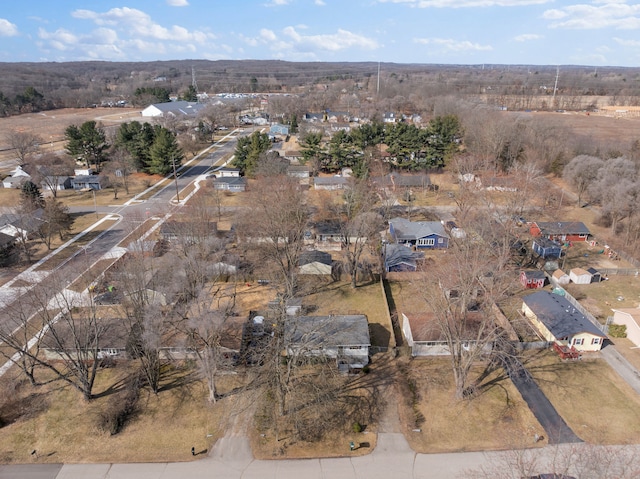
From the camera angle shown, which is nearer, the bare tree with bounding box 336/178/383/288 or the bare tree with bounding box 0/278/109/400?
the bare tree with bounding box 0/278/109/400

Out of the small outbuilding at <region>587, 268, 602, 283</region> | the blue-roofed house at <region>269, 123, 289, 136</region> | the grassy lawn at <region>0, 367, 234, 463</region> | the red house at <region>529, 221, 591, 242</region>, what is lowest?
the grassy lawn at <region>0, 367, 234, 463</region>

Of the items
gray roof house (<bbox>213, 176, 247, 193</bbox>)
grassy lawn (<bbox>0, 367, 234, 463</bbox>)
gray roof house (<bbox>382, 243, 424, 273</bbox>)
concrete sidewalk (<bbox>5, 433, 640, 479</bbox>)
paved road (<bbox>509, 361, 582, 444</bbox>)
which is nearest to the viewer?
concrete sidewalk (<bbox>5, 433, 640, 479</bbox>)

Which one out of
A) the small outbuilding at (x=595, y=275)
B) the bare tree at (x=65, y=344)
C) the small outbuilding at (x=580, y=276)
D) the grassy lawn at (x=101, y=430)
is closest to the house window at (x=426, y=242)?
the small outbuilding at (x=580, y=276)

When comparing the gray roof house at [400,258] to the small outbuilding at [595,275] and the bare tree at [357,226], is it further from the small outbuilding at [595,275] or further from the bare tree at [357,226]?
the small outbuilding at [595,275]

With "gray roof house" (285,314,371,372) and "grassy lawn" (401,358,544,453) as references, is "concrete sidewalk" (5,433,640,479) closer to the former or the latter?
"grassy lawn" (401,358,544,453)

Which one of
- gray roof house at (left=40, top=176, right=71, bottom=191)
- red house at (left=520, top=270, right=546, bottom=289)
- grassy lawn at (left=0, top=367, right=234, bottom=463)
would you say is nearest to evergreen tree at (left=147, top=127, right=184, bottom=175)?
gray roof house at (left=40, top=176, right=71, bottom=191)

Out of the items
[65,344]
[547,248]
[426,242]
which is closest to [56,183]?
[65,344]

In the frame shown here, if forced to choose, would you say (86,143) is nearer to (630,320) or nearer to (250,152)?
(250,152)

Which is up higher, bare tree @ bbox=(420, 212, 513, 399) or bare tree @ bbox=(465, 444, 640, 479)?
bare tree @ bbox=(420, 212, 513, 399)
